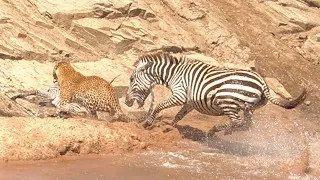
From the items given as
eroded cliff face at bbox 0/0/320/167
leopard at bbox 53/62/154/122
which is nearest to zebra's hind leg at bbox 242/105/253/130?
leopard at bbox 53/62/154/122

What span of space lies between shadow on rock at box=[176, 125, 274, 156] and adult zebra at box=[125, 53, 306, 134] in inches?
11.3

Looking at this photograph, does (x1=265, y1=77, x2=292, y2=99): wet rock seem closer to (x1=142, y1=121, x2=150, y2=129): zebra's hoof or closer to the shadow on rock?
the shadow on rock

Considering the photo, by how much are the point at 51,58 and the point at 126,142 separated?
389cm

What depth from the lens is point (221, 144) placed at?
10398 millimetres

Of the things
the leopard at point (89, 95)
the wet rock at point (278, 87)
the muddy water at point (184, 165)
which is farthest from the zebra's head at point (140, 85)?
the wet rock at point (278, 87)

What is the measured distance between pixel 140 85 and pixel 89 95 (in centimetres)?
141

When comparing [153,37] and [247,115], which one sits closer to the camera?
[247,115]

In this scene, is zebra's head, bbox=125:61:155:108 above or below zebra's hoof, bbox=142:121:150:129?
above

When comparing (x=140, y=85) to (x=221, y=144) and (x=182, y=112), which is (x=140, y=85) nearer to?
(x=182, y=112)

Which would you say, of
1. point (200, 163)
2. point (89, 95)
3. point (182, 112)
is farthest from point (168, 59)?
point (200, 163)

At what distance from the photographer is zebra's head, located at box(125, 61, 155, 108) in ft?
36.9

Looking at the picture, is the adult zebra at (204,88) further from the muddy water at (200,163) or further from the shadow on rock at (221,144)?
the muddy water at (200,163)

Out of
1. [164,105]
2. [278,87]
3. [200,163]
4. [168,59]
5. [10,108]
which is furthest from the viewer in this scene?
[278,87]

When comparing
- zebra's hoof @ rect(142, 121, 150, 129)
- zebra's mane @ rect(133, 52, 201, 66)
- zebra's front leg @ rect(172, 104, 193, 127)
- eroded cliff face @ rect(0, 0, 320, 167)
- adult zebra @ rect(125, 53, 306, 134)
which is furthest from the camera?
eroded cliff face @ rect(0, 0, 320, 167)
